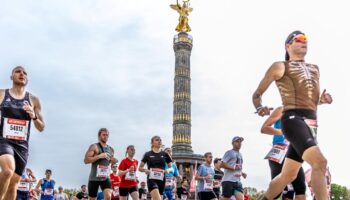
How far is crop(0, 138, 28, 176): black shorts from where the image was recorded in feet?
20.0

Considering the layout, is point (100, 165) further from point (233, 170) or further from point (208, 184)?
point (208, 184)

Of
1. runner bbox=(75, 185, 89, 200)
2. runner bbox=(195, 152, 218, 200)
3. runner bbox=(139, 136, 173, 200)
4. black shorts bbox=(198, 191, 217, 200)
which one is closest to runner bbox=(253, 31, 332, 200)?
runner bbox=(139, 136, 173, 200)

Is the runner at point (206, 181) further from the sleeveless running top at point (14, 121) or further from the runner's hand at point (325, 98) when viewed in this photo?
the runner's hand at point (325, 98)

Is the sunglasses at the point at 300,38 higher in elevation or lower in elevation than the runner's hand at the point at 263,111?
higher

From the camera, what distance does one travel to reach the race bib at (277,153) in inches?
296

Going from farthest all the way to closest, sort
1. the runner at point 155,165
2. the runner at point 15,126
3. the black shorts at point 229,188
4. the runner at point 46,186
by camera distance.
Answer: the runner at point 46,186
the runner at point 155,165
the black shorts at point 229,188
the runner at point 15,126

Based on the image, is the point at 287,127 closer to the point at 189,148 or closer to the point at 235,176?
the point at 235,176

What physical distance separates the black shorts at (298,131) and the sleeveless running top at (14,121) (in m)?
3.36

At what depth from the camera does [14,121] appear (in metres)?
6.32

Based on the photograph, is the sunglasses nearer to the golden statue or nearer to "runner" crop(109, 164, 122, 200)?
"runner" crop(109, 164, 122, 200)

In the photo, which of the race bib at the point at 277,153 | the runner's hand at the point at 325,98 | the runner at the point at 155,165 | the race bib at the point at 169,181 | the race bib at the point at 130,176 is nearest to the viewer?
the runner's hand at the point at 325,98

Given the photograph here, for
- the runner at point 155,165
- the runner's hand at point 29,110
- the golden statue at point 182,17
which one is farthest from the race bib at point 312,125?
the golden statue at point 182,17

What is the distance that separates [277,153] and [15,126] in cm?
393

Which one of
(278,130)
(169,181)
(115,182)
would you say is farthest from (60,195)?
(278,130)
